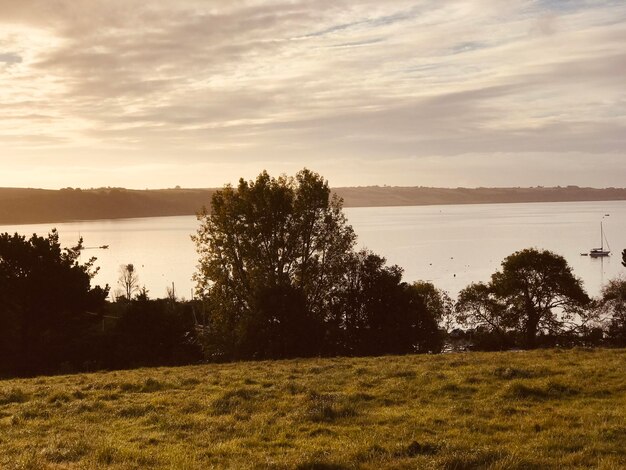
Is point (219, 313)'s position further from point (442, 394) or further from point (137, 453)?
point (137, 453)

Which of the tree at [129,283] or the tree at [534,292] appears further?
the tree at [129,283]

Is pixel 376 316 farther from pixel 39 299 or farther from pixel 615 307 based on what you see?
pixel 615 307

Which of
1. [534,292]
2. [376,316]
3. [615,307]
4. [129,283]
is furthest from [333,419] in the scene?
[129,283]

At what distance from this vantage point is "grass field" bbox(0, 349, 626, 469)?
35.9 feet

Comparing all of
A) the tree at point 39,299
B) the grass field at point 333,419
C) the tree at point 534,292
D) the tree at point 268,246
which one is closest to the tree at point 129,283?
the tree at point 39,299

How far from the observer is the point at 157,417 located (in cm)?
1465

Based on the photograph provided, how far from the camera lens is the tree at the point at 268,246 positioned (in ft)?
128

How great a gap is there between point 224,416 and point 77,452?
3722mm

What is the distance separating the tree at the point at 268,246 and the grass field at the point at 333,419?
17.1 meters

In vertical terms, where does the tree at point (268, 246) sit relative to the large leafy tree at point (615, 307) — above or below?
above

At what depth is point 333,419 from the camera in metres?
14.0

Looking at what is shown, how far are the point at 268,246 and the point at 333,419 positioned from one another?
26.6 metres

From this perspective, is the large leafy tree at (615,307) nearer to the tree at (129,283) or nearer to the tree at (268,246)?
the tree at (268,246)

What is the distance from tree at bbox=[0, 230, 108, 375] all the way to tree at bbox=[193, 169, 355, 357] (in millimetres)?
8310
